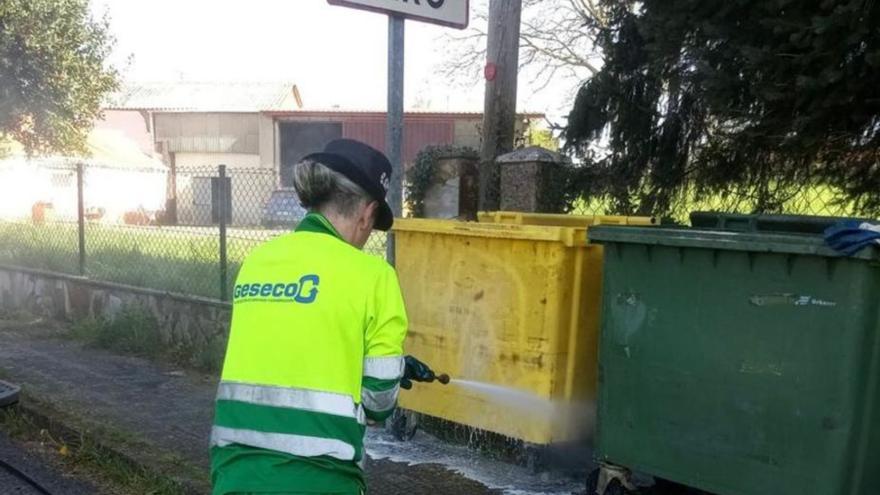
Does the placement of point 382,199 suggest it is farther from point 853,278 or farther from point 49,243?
point 49,243

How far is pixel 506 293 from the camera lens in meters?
3.95

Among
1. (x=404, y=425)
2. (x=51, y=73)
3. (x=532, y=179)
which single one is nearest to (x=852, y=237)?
(x=404, y=425)

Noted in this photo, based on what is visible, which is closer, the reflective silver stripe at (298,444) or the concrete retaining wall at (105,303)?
the reflective silver stripe at (298,444)

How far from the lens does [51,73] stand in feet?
48.5

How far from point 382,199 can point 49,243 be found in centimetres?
871

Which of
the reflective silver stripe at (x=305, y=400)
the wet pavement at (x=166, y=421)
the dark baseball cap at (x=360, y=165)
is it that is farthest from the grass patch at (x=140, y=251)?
the reflective silver stripe at (x=305, y=400)

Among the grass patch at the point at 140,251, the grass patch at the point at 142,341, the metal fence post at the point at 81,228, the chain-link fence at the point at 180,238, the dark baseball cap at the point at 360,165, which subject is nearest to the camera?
the dark baseball cap at the point at 360,165

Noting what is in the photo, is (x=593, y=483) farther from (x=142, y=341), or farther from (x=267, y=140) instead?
(x=267, y=140)

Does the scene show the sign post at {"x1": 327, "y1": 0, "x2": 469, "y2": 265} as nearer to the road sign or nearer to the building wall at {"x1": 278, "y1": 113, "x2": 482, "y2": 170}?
the road sign

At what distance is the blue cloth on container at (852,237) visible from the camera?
2695mm

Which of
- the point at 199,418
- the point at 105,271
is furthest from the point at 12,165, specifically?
the point at 199,418

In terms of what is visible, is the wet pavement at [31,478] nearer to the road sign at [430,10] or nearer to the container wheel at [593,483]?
the container wheel at [593,483]

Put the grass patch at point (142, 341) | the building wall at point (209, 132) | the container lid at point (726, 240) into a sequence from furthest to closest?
the building wall at point (209, 132) < the grass patch at point (142, 341) < the container lid at point (726, 240)

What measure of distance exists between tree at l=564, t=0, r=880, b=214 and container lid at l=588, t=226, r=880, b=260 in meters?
1.67
